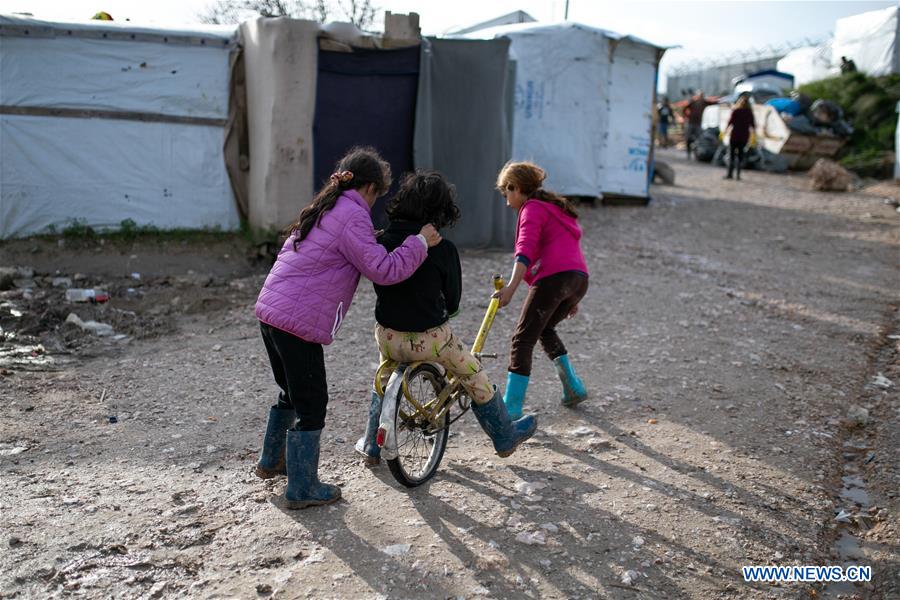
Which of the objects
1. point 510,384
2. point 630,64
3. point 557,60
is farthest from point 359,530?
point 630,64

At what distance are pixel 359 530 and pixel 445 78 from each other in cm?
665

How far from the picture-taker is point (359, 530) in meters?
3.24

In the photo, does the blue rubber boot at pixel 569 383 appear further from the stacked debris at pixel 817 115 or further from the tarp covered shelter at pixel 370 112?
the stacked debris at pixel 817 115

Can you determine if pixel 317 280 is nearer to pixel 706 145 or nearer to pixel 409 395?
pixel 409 395

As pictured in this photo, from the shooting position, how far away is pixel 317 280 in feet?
10.5

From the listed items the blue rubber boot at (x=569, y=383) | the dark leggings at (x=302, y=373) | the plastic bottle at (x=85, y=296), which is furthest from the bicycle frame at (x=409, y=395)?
the plastic bottle at (x=85, y=296)

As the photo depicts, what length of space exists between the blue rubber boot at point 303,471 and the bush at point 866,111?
738 inches

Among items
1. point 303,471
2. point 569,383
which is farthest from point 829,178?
point 303,471

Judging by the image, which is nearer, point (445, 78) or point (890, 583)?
point (890, 583)

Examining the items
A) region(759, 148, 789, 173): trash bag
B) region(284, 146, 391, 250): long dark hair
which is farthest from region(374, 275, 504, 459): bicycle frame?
region(759, 148, 789, 173): trash bag

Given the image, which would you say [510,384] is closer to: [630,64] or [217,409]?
[217,409]

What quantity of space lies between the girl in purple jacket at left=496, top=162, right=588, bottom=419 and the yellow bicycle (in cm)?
53

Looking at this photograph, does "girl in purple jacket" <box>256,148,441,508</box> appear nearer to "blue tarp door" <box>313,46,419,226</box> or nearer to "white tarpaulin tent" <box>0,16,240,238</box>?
"blue tarp door" <box>313,46,419,226</box>

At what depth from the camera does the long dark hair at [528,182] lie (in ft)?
14.2
